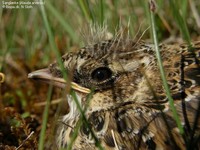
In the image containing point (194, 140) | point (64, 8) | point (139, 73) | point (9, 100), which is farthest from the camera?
point (64, 8)

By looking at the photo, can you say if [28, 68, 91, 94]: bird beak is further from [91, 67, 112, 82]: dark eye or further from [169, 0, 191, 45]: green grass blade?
[169, 0, 191, 45]: green grass blade

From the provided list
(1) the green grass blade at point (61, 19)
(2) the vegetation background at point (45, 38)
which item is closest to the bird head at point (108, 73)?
(2) the vegetation background at point (45, 38)

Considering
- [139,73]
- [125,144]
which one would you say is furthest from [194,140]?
[139,73]

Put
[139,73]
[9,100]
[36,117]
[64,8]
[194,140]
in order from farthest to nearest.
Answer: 1. [64,8]
2. [9,100]
3. [36,117]
4. [139,73]
5. [194,140]

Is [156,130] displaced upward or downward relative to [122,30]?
downward

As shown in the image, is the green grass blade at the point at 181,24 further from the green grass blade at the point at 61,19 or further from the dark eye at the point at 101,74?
the green grass blade at the point at 61,19

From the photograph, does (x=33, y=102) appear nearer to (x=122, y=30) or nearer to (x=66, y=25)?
(x=66, y=25)
